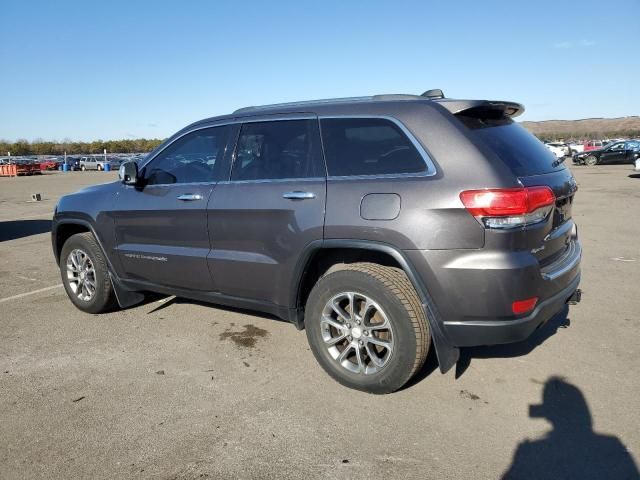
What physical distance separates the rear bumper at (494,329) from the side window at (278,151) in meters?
1.33

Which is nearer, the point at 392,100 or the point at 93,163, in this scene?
the point at 392,100

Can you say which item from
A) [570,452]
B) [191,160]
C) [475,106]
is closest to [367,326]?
[570,452]

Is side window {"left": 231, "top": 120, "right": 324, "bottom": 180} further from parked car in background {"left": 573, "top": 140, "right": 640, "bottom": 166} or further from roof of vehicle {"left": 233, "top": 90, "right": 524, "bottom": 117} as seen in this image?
parked car in background {"left": 573, "top": 140, "right": 640, "bottom": 166}

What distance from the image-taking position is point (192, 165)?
4.17 metres

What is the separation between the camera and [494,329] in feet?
9.43

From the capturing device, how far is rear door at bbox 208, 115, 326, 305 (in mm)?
3396

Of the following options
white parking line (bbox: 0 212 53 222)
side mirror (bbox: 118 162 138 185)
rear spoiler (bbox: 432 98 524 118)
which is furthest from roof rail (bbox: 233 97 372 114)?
white parking line (bbox: 0 212 53 222)

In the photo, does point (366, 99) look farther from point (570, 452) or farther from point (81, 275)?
point (81, 275)

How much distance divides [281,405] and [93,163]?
180 ft

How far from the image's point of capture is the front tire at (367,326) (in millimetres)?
3064

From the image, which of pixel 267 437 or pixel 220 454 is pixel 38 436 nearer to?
pixel 220 454

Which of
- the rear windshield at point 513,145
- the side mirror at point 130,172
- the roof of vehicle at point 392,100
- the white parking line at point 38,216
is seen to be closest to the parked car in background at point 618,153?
the white parking line at point 38,216

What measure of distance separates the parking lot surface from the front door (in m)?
0.59

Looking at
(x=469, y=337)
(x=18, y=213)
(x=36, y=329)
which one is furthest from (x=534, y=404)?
(x=18, y=213)
